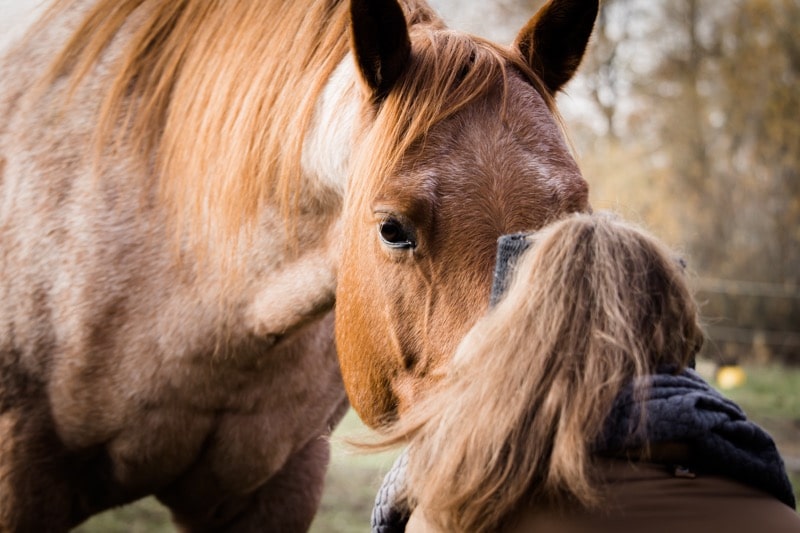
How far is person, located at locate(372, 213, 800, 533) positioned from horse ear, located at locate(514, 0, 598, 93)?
80 centimetres

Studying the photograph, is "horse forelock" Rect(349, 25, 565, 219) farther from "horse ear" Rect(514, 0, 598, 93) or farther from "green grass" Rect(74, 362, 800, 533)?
"green grass" Rect(74, 362, 800, 533)

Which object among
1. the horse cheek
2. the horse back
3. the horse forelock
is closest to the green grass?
the horse cheek

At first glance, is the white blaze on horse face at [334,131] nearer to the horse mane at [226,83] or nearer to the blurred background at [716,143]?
the horse mane at [226,83]

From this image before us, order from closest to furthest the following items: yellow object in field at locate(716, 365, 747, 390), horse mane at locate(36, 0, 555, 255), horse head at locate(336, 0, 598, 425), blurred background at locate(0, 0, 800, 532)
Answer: horse head at locate(336, 0, 598, 425), horse mane at locate(36, 0, 555, 255), yellow object in field at locate(716, 365, 747, 390), blurred background at locate(0, 0, 800, 532)

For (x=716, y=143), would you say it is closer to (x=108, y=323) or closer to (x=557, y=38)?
(x=557, y=38)

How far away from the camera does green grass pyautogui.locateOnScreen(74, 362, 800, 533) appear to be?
4.40 meters

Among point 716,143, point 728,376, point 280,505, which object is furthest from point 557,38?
point 716,143

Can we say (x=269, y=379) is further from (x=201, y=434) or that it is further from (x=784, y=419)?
(x=784, y=419)

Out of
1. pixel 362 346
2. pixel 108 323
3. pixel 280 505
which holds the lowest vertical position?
pixel 280 505

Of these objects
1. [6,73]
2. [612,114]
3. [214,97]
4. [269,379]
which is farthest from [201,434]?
[612,114]

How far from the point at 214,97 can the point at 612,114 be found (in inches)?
397

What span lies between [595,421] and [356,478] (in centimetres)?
462

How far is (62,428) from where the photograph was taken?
7.72 feet

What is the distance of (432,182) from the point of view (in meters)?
1.63
